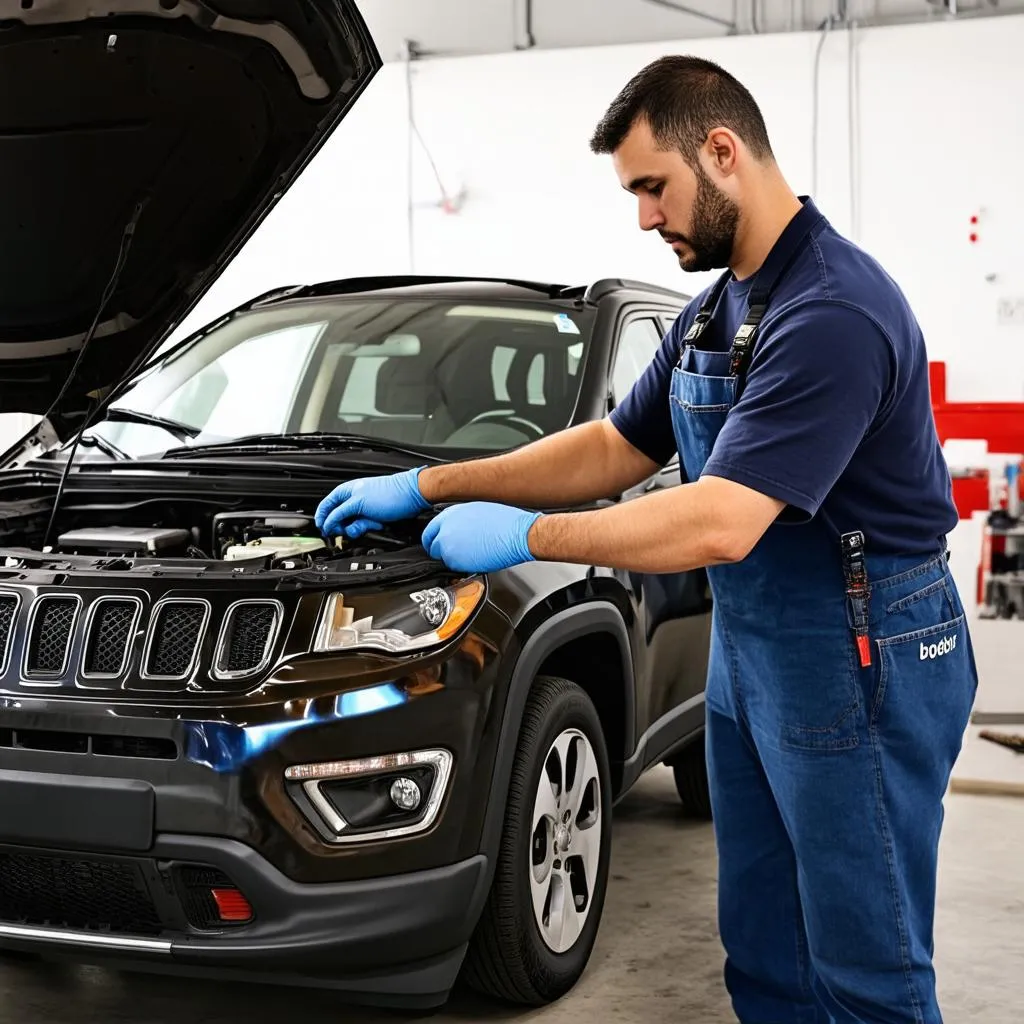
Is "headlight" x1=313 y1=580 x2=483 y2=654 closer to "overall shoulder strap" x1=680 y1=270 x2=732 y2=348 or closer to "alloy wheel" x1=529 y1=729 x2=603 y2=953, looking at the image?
"alloy wheel" x1=529 y1=729 x2=603 y2=953

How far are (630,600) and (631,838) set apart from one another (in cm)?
122

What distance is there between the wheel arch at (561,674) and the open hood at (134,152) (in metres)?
1.02

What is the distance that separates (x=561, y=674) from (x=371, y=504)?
555mm

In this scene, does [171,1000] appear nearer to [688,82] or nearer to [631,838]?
[631,838]

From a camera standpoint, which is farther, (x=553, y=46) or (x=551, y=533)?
(x=553, y=46)

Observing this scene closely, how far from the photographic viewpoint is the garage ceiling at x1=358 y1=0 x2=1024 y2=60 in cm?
882

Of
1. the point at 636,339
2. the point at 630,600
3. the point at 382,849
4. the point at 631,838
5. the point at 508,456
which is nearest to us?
the point at 382,849

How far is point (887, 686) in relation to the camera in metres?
2.06

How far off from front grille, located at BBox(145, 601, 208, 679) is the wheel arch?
0.56m

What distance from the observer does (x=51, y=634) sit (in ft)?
7.83

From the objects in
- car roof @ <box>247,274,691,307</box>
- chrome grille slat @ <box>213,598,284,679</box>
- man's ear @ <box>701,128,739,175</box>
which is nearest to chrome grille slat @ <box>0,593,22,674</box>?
chrome grille slat @ <box>213,598,284,679</box>

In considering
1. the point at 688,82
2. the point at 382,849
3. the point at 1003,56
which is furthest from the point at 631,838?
the point at 1003,56

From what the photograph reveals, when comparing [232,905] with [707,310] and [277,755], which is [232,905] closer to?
[277,755]

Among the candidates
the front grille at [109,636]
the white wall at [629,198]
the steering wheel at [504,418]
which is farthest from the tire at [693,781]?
the white wall at [629,198]
